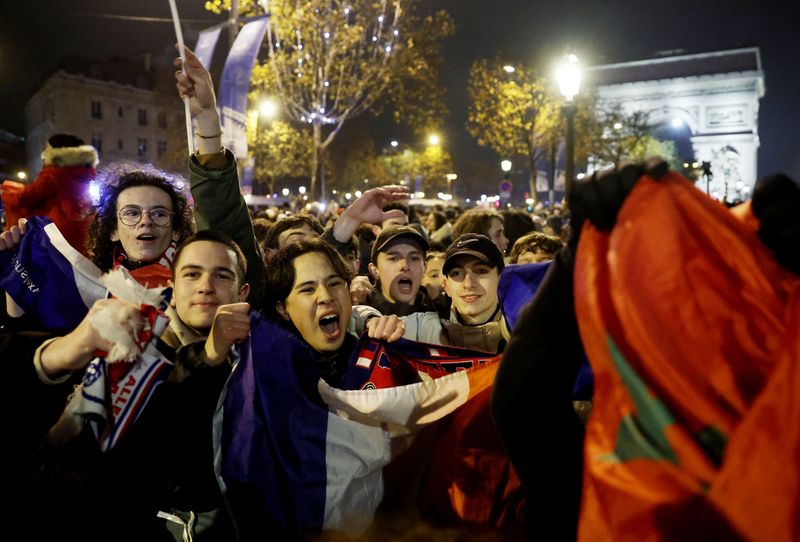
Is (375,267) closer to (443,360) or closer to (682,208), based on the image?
(443,360)

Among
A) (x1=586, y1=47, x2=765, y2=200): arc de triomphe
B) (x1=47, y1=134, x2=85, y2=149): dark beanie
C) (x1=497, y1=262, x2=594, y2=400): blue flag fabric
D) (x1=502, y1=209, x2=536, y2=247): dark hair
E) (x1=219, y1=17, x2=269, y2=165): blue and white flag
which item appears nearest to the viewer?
(x1=497, y1=262, x2=594, y2=400): blue flag fabric

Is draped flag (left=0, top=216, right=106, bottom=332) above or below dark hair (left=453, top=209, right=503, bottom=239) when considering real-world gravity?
below

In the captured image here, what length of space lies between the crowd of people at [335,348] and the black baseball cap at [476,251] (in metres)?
0.01

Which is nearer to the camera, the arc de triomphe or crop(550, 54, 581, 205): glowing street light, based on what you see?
crop(550, 54, 581, 205): glowing street light

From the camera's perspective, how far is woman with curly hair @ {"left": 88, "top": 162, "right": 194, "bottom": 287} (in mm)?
3398

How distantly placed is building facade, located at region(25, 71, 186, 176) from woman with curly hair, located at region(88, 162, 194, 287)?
184 feet

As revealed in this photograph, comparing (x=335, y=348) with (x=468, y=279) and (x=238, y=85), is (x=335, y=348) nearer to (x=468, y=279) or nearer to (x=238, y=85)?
(x=468, y=279)

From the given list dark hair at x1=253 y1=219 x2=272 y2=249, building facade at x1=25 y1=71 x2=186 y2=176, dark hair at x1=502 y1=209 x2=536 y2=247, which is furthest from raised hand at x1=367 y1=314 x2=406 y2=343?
building facade at x1=25 y1=71 x2=186 y2=176

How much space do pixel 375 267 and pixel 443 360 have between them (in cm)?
217

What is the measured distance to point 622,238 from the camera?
1.29 meters

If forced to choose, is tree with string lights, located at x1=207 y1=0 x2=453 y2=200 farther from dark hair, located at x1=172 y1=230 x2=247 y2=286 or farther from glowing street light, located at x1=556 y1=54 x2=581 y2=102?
dark hair, located at x1=172 y1=230 x2=247 y2=286

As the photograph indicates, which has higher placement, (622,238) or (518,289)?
(622,238)

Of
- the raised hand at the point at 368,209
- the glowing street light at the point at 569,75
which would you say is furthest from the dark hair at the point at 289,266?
the glowing street light at the point at 569,75

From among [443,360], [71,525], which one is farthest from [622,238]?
[71,525]
